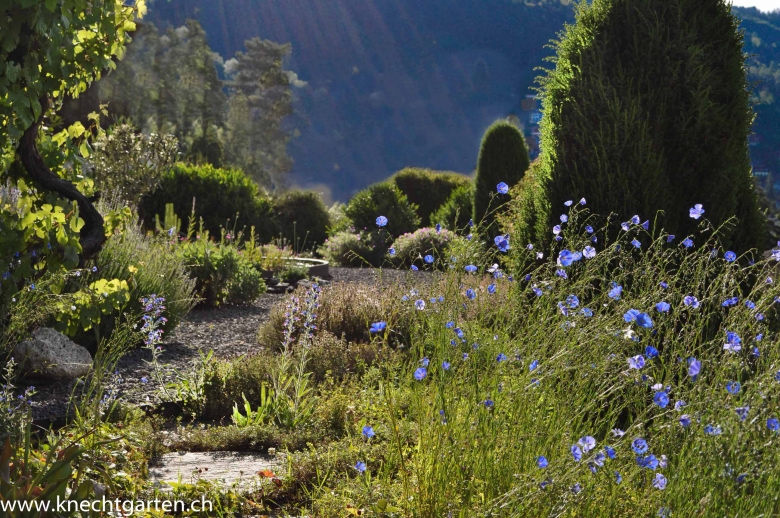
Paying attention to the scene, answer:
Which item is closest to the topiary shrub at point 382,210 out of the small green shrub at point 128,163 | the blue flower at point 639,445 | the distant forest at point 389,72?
the small green shrub at point 128,163

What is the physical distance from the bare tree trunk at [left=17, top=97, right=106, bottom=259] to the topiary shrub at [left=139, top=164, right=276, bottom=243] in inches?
379

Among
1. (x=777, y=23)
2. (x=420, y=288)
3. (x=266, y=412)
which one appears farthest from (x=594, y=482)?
(x=777, y=23)

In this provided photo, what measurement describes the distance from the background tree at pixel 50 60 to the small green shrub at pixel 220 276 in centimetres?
418

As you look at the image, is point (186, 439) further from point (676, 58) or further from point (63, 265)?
point (676, 58)

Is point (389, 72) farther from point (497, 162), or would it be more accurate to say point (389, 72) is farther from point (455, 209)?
point (497, 162)

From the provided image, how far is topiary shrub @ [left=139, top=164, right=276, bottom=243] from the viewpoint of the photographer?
14078mm

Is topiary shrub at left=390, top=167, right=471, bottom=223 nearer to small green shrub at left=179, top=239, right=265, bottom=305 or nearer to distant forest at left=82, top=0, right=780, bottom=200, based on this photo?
small green shrub at left=179, top=239, right=265, bottom=305

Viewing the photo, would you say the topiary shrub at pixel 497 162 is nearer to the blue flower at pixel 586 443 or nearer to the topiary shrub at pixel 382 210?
the topiary shrub at pixel 382 210

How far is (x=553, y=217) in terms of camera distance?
4.55 m

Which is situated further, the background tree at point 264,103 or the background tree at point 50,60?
the background tree at point 264,103

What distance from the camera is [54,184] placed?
3.95m

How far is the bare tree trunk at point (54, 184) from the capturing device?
3.86 m

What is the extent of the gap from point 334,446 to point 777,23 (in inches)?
2528

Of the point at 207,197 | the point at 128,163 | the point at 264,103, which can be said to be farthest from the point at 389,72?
the point at 128,163
